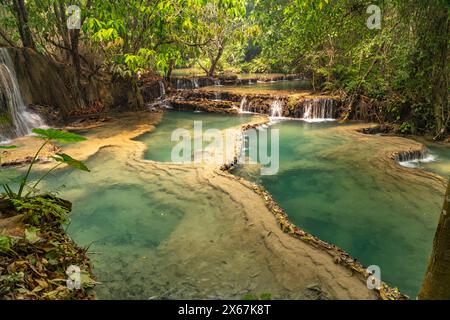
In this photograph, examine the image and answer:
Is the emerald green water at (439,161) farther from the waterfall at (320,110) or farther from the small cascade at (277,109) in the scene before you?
the small cascade at (277,109)

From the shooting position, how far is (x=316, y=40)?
14.6 meters

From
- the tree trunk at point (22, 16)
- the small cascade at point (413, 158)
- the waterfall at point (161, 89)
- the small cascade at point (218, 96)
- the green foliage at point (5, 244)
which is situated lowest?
the small cascade at point (413, 158)

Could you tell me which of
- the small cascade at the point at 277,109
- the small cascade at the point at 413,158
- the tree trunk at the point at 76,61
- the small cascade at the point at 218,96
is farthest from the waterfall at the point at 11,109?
the small cascade at the point at 413,158

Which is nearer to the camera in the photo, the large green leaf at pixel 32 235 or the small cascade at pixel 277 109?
the large green leaf at pixel 32 235

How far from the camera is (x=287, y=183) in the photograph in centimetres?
792

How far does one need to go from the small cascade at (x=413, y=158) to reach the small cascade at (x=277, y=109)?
270 inches

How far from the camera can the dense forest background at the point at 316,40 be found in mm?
7730

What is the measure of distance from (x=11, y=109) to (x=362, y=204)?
36.2 ft

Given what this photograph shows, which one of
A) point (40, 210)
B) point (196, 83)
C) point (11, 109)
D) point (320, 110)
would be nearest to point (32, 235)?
point (40, 210)

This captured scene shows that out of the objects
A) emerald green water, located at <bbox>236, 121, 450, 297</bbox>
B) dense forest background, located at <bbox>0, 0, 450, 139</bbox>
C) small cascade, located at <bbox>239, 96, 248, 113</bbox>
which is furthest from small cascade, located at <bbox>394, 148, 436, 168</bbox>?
small cascade, located at <bbox>239, 96, 248, 113</bbox>

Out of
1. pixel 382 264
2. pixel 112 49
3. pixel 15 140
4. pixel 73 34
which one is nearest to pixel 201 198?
pixel 382 264

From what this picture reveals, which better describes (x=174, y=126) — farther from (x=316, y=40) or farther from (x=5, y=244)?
(x=5, y=244)
